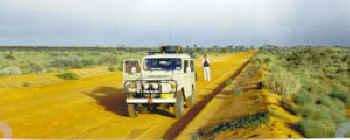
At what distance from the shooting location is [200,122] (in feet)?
29.2

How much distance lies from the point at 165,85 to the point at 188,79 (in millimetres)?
1769

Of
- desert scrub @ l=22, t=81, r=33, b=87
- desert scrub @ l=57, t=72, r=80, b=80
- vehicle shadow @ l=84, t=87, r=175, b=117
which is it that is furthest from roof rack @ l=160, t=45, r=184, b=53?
desert scrub @ l=57, t=72, r=80, b=80

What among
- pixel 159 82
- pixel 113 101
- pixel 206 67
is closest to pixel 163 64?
pixel 159 82

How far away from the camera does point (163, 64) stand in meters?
10.9

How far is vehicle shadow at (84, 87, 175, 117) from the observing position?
10.9m

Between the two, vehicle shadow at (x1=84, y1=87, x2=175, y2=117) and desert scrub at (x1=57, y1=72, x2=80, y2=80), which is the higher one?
desert scrub at (x1=57, y1=72, x2=80, y2=80)

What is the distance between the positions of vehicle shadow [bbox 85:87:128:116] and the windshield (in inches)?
72.6

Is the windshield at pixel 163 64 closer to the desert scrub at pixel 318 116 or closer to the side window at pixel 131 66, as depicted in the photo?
the side window at pixel 131 66

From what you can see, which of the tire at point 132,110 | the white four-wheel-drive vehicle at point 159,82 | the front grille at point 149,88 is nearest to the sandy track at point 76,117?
the tire at point 132,110

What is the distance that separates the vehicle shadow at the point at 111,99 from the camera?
11508 millimetres

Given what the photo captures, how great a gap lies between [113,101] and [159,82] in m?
4.65

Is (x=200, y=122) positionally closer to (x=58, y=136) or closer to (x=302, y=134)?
(x=302, y=134)

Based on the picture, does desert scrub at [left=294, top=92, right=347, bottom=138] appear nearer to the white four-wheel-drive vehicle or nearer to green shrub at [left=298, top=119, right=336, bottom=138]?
green shrub at [left=298, top=119, right=336, bottom=138]

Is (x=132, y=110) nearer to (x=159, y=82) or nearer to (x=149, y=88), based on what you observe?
(x=149, y=88)
